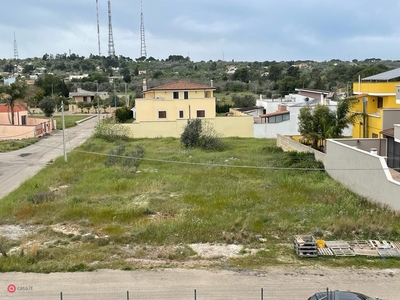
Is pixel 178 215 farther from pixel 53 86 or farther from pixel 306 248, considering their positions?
pixel 53 86

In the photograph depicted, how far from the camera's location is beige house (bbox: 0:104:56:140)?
4647 centimetres

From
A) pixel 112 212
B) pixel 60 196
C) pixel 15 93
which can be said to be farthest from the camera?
pixel 15 93

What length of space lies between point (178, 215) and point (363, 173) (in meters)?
9.47

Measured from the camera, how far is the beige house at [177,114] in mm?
46406

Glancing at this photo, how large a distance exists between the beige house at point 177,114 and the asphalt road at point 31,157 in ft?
21.7

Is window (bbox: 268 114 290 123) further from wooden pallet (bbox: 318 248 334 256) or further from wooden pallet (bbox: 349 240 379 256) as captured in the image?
wooden pallet (bbox: 318 248 334 256)

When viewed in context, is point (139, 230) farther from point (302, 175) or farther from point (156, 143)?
point (156, 143)

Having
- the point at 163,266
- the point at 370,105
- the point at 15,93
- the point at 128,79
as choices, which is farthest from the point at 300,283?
the point at 128,79

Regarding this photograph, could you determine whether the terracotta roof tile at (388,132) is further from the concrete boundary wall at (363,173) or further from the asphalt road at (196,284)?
the asphalt road at (196,284)

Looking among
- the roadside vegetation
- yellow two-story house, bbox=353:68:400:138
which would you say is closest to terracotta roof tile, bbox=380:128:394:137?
yellow two-story house, bbox=353:68:400:138

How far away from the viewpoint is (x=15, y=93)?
1914 inches

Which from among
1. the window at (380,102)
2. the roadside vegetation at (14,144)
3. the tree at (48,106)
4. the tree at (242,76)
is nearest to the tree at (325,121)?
the window at (380,102)

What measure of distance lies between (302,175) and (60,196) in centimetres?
1349

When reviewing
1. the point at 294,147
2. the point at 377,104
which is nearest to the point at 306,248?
the point at 294,147
